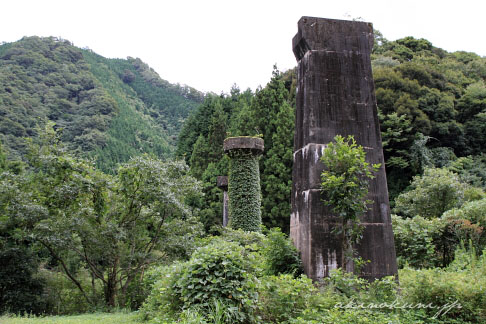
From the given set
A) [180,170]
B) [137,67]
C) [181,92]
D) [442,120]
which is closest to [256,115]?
[442,120]

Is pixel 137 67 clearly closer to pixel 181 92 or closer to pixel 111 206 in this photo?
pixel 181 92

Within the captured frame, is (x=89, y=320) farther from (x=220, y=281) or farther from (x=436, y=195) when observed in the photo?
(x=436, y=195)

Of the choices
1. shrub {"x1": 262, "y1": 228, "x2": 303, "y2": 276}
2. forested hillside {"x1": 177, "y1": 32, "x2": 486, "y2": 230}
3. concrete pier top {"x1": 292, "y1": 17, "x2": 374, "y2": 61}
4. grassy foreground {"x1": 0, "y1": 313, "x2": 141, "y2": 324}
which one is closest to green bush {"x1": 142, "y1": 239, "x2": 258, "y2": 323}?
shrub {"x1": 262, "y1": 228, "x2": 303, "y2": 276}

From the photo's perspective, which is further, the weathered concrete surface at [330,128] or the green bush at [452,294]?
the weathered concrete surface at [330,128]

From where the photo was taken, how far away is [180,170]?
1302 centimetres

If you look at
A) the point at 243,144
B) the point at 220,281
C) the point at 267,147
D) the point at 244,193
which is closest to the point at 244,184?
the point at 244,193

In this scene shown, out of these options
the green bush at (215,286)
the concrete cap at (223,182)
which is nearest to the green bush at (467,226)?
the green bush at (215,286)

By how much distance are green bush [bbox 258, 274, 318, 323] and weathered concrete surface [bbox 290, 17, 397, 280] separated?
4.18 ft

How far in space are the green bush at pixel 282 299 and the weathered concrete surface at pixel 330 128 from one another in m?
1.27

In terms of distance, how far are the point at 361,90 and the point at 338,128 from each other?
952mm

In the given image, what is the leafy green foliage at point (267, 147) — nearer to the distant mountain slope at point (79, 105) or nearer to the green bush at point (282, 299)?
the distant mountain slope at point (79, 105)

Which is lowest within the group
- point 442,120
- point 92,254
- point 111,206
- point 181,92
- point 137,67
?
point 92,254

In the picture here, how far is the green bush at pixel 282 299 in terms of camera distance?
4660mm

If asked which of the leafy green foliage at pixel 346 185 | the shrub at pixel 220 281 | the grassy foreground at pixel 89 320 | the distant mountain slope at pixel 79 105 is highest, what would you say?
the distant mountain slope at pixel 79 105
